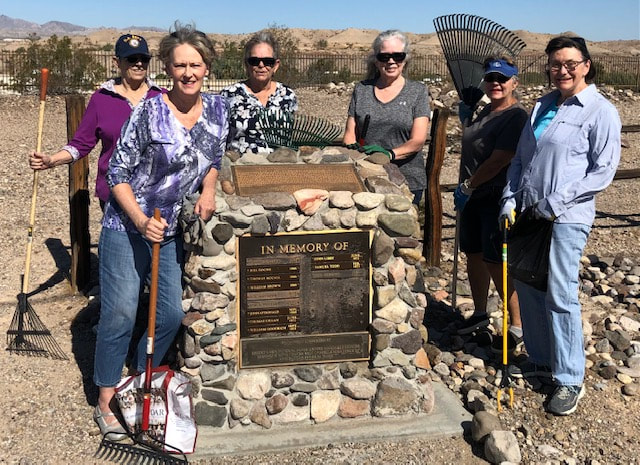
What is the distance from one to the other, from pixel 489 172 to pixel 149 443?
8.92ft

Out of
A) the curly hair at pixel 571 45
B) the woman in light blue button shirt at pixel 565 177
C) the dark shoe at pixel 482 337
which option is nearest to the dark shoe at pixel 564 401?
the woman in light blue button shirt at pixel 565 177

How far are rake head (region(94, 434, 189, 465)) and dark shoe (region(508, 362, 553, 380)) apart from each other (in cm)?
227

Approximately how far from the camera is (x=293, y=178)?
4.18m

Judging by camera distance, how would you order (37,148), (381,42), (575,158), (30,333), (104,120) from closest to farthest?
(575,158), (104,120), (381,42), (37,148), (30,333)

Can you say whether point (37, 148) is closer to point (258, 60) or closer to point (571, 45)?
point (258, 60)

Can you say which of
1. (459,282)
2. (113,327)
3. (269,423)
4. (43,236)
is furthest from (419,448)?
(43,236)

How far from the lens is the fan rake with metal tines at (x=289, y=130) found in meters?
4.44

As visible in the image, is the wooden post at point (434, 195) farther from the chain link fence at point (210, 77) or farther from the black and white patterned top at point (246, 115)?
the chain link fence at point (210, 77)

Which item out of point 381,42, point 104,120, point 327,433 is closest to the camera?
point 327,433

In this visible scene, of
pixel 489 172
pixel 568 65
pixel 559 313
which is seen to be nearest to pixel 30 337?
pixel 489 172

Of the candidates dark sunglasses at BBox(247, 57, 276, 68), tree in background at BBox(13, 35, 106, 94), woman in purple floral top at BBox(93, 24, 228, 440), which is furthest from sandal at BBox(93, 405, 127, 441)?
tree in background at BBox(13, 35, 106, 94)

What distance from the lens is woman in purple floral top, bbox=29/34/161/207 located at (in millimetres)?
4527

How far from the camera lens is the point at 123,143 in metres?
3.63

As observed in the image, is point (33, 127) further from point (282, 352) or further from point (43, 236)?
point (282, 352)
